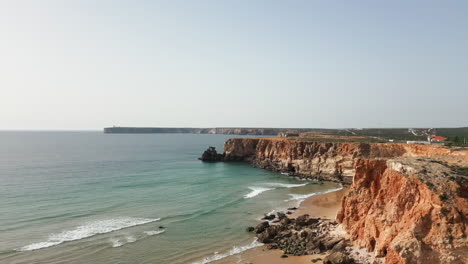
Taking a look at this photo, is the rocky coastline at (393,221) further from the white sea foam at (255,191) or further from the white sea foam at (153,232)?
the white sea foam at (255,191)

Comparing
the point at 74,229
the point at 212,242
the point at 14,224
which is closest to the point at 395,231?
the point at 212,242

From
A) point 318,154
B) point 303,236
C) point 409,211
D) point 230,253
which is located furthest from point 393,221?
point 318,154

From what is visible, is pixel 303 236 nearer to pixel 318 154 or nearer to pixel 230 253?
pixel 230 253

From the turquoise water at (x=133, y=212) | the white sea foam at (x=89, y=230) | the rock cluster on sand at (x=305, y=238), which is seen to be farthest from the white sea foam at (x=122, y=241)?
the rock cluster on sand at (x=305, y=238)

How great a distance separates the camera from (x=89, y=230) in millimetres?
26734

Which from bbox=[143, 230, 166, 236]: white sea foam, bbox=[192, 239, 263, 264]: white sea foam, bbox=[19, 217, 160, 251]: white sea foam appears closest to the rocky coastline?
bbox=[192, 239, 263, 264]: white sea foam

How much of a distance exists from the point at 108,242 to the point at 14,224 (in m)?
11.6

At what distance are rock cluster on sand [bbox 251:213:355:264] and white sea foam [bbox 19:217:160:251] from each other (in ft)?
41.9

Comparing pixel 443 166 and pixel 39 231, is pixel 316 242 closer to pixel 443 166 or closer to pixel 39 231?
pixel 443 166

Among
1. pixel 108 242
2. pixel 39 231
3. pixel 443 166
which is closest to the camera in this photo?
pixel 443 166

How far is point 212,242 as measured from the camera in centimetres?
2470

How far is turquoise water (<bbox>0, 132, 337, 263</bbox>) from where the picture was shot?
74.7 ft

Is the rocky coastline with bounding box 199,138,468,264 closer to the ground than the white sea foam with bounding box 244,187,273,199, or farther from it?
farther from it

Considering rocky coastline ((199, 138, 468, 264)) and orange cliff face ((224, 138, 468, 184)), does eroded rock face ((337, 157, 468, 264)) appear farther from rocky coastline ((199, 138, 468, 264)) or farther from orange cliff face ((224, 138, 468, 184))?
orange cliff face ((224, 138, 468, 184))
